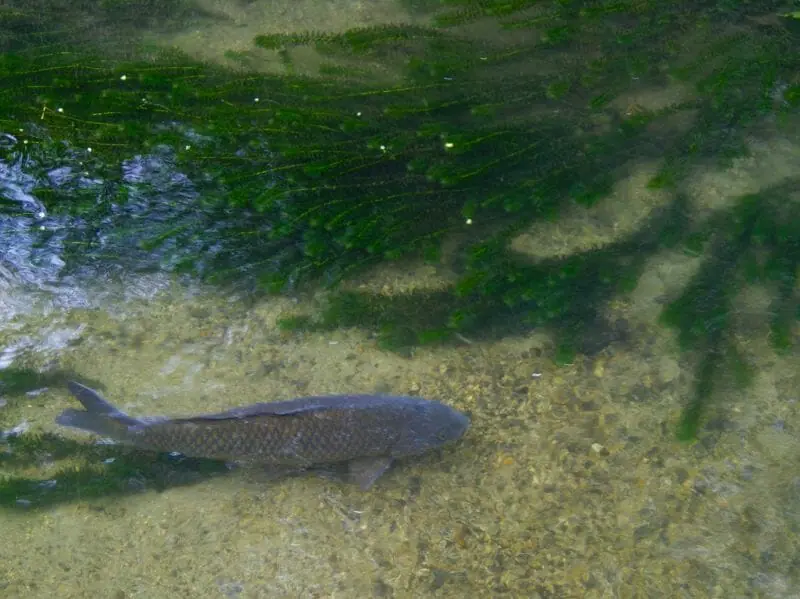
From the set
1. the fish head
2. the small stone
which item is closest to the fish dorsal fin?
the fish head

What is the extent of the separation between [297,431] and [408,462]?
2.64 ft

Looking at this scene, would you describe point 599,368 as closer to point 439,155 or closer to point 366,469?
point 366,469

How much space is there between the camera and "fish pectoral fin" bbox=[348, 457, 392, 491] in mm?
4574

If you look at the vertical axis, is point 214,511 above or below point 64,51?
below

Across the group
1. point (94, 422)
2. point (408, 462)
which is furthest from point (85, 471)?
point (408, 462)

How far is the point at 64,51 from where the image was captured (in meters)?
6.70

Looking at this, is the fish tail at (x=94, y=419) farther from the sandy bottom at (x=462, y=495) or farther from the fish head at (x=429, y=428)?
the fish head at (x=429, y=428)

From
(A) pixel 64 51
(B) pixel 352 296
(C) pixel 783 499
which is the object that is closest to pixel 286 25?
(A) pixel 64 51

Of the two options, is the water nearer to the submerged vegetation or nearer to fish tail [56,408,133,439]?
the submerged vegetation

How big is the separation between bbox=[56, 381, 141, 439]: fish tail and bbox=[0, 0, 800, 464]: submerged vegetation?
4.49 ft

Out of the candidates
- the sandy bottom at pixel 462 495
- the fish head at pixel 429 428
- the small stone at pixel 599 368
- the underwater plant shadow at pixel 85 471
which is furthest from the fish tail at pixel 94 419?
the small stone at pixel 599 368

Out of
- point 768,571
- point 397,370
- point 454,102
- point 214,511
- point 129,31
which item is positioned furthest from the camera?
point 129,31

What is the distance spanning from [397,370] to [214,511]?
157 centimetres

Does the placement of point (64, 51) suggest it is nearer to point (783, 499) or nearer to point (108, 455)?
point (108, 455)
